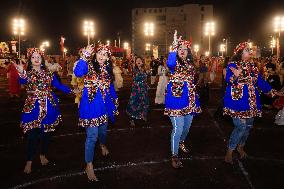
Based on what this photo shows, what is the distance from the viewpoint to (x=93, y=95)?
525 centimetres

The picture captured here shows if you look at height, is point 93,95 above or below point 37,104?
above

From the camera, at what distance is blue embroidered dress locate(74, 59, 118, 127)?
5207mm

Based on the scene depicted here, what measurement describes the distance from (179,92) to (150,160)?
149 cm

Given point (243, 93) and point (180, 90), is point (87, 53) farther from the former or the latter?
point (243, 93)

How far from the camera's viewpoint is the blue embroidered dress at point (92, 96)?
17.1 feet

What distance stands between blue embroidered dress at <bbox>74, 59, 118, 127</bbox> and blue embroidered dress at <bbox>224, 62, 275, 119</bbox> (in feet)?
7.09

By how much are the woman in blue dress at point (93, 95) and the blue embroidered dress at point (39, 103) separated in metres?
0.87

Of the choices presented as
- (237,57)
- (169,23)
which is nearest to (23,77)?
(237,57)

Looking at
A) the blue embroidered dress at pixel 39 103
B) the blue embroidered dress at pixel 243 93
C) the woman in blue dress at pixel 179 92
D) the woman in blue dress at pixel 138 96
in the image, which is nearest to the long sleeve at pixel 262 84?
the blue embroidered dress at pixel 243 93

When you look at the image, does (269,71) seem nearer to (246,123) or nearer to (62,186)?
(246,123)

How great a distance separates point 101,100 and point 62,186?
1.46 metres

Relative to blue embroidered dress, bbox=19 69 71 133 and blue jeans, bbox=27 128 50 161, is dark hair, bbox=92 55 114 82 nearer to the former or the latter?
blue embroidered dress, bbox=19 69 71 133

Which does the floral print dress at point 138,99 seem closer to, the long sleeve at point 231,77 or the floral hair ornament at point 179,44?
the floral hair ornament at point 179,44

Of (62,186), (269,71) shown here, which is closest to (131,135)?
(62,186)
